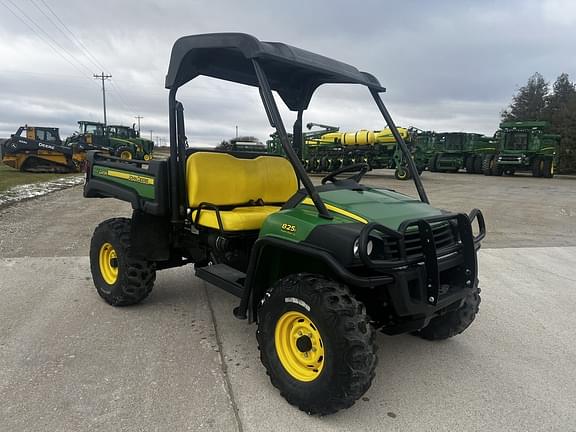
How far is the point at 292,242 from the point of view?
8.11ft

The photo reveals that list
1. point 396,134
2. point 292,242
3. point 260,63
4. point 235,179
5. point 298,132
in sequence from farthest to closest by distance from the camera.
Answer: point 298,132 < point 235,179 < point 396,134 < point 260,63 < point 292,242

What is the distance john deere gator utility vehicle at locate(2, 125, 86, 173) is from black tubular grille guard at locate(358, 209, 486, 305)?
1843cm

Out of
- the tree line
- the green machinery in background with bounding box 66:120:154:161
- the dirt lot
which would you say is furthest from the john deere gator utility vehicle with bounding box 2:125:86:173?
the tree line

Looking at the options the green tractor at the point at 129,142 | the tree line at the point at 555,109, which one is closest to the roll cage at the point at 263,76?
the green tractor at the point at 129,142

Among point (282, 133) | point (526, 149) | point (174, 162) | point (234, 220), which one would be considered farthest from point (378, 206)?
point (526, 149)

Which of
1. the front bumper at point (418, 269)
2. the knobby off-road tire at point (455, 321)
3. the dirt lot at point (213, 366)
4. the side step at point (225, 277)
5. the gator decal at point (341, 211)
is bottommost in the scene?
the dirt lot at point (213, 366)

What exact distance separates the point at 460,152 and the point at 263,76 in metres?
25.7

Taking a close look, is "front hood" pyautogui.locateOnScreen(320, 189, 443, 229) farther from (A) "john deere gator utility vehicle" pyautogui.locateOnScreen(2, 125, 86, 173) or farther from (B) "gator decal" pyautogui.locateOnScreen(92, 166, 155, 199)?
(A) "john deere gator utility vehicle" pyautogui.locateOnScreen(2, 125, 86, 173)

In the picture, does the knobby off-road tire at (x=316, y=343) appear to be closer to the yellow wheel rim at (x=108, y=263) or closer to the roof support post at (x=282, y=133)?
the roof support post at (x=282, y=133)

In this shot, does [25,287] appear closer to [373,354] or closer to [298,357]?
[298,357]

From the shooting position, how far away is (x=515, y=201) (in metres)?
12.4

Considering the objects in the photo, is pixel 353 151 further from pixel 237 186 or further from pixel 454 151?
pixel 237 186

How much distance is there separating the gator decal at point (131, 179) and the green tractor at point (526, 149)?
23.1 metres

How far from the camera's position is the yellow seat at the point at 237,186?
3.24m
